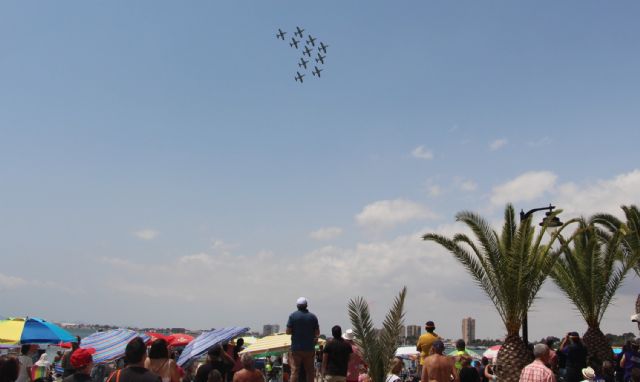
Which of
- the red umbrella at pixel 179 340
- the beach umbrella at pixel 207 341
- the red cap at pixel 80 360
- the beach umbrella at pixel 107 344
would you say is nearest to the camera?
the red cap at pixel 80 360

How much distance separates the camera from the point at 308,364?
9750mm

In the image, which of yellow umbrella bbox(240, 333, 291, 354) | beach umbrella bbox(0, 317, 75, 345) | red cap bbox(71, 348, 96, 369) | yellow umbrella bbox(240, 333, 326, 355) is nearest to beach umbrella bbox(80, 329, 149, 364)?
beach umbrella bbox(0, 317, 75, 345)

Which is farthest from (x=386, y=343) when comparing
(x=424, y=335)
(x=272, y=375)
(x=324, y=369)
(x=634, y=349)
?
(x=272, y=375)

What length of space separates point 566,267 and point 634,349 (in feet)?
24.1

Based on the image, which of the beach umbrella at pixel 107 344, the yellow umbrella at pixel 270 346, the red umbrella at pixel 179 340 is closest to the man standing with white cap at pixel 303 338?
the beach umbrella at pixel 107 344

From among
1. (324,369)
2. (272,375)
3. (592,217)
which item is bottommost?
(272,375)

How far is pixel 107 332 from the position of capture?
13.0m

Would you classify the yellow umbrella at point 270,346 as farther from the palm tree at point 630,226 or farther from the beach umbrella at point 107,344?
the palm tree at point 630,226

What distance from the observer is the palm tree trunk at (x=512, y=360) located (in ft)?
48.4

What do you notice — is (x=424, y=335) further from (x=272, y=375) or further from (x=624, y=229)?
(x=272, y=375)

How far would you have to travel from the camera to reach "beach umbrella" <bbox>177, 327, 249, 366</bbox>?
368 inches

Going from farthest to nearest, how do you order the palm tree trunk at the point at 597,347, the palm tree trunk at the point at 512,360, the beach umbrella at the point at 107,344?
→ 1. the palm tree trunk at the point at 597,347
2. the palm tree trunk at the point at 512,360
3. the beach umbrella at the point at 107,344

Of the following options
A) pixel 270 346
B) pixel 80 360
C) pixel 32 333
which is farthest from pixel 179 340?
pixel 80 360

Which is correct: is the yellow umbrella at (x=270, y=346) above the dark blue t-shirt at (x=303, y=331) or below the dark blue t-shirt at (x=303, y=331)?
below
